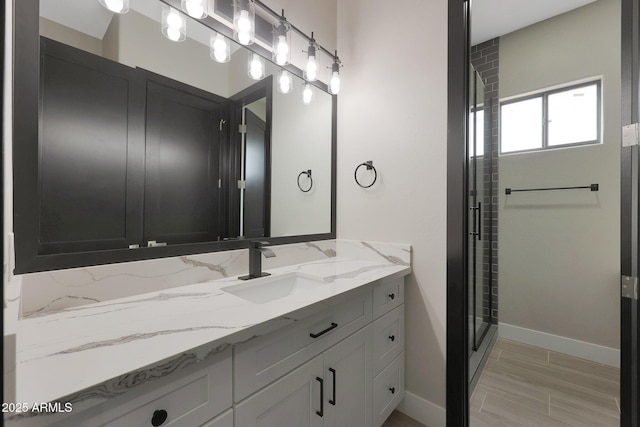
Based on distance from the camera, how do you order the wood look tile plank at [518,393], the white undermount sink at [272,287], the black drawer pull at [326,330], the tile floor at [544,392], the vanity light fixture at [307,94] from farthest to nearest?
1. the vanity light fixture at [307,94]
2. the wood look tile plank at [518,393]
3. the tile floor at [544,392]
4. the white undermount sink at [272,287]
5. the black drawer pull at [326,330]

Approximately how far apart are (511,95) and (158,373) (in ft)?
11.0

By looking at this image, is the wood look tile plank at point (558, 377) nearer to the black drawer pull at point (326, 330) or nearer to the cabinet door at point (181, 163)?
the black drawer pull at point (326, 330)

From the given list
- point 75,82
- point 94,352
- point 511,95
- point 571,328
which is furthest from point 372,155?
point 571,328

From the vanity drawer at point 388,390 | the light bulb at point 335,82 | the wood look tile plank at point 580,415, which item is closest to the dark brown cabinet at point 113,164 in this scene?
the light bulb at point 335,82

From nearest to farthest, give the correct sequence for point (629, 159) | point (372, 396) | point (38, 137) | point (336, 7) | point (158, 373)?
point (158, 373) → point (38, 137) → point (629, 159) → point (372, 396) → point (336, 7)

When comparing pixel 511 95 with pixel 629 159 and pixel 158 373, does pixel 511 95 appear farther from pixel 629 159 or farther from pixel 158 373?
pixel 158 373

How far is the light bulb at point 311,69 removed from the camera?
5.58 feet

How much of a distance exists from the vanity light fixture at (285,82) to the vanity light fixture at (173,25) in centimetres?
59

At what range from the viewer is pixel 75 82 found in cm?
96

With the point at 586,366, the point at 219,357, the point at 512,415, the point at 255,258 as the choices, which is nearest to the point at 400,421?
the point at 512,415

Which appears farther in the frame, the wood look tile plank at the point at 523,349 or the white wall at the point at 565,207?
the wood look tile plank at the point at 523,349

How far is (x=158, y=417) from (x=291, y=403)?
1.45ft

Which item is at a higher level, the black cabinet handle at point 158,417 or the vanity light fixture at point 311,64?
the vanity light fixture at point 311,64

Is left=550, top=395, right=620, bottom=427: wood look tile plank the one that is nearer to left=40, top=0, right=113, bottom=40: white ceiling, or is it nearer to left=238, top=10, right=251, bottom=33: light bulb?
left=238, top=10, right=251, bottom=33: light bulb
